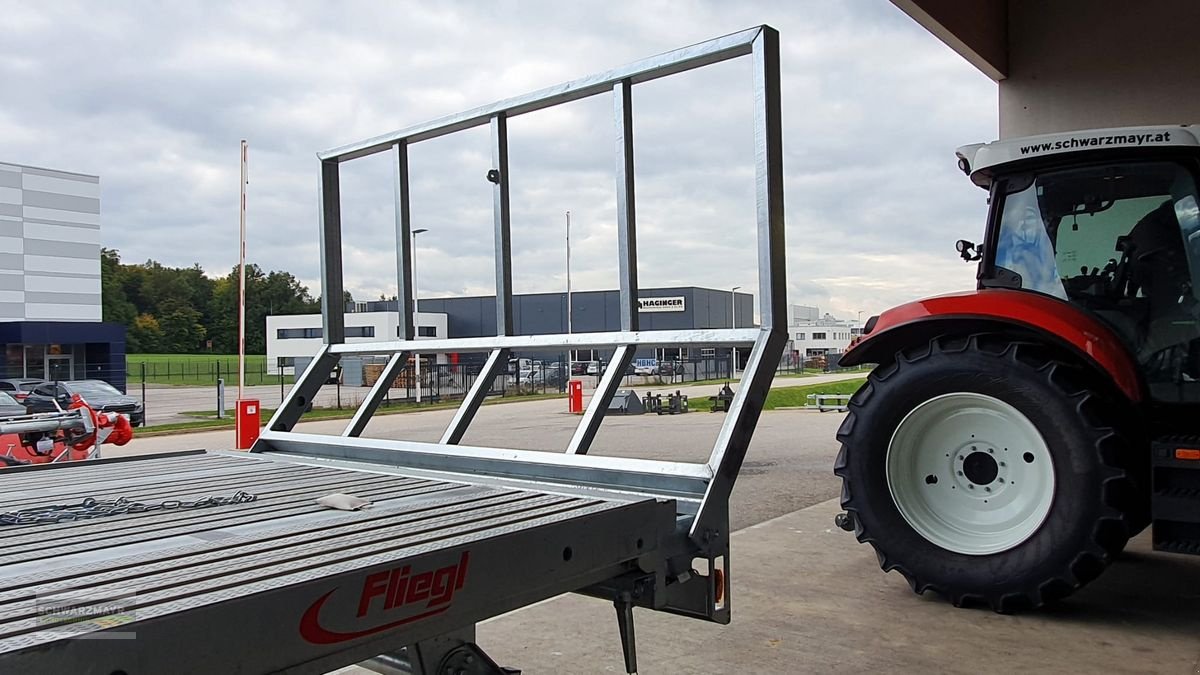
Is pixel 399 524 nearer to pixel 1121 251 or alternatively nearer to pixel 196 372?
pixel 1121 251

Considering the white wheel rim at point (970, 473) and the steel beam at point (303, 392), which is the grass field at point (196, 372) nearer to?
the white wheel rim at point (970, 473)

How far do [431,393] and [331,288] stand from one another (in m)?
25.6

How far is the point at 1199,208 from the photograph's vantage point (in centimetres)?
503

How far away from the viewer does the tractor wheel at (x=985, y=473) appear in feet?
15.2

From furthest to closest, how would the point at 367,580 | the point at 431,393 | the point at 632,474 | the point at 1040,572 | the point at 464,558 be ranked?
the point at 431,393
the point at 1040,572
the point at 632,474
the point at 464,558
the point at 367,580

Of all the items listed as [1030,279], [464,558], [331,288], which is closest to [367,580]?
[464,558]

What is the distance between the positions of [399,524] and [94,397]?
69.0ft

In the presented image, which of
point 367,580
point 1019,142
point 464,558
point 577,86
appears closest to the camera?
point 367,580

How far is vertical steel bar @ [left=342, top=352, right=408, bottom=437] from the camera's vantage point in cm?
356

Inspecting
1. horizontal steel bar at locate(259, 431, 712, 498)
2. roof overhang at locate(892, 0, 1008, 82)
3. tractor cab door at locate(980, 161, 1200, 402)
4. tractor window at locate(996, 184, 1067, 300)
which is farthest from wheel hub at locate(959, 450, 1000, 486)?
roof overhang at locate(892, 0, 1008, 82)

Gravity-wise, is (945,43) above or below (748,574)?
above

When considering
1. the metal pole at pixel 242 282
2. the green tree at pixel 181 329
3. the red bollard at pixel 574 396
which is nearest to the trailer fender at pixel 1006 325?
the metal pole at pixel 242 282

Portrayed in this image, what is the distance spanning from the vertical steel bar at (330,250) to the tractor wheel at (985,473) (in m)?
2.95

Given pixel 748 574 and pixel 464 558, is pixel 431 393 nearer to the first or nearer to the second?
pixel 748 574
